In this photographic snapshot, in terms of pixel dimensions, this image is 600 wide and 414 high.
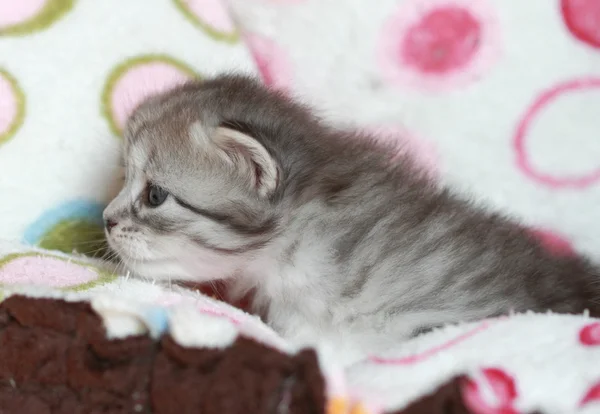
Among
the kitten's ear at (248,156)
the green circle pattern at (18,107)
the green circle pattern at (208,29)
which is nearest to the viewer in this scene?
the kitten's ear at (248,156)

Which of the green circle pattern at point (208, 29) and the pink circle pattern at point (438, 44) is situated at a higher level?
the pink circle pattern at point (438, 44)

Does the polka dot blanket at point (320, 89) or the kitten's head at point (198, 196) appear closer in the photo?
the kitten's head at point (198, 196)

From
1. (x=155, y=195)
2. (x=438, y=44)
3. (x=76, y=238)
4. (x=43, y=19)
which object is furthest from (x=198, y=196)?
(x=438, y=44)

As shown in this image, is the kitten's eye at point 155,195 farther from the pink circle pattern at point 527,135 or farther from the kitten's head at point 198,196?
the pink circle pattern at point 527,135

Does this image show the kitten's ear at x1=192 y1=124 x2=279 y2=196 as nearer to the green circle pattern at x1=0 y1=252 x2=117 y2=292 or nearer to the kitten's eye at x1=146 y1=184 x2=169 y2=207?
the kitten's eye at x1=146 y1=184 x2=169 y2=207

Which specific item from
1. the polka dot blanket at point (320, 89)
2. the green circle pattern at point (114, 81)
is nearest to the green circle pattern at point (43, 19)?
the polka dot blanket at point (320, 89)

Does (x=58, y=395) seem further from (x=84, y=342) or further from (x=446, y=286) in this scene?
(x=446, y=286)

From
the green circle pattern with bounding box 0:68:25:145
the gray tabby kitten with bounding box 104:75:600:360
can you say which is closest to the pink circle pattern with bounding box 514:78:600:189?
the gray tabby kitten with bounding box 104:75:600:360

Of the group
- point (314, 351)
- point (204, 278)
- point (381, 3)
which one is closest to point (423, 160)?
point (381, 3)
